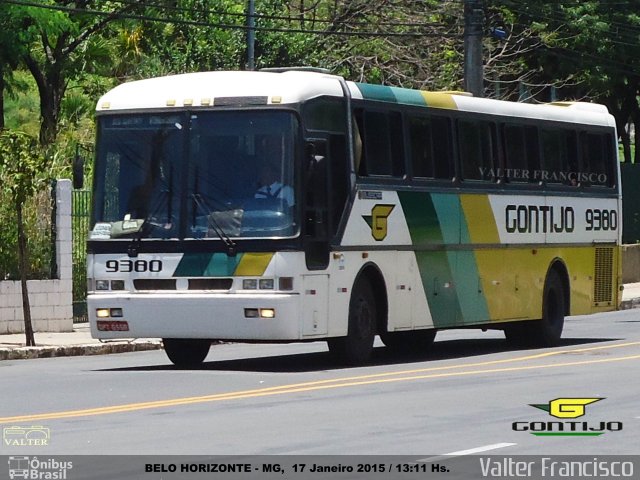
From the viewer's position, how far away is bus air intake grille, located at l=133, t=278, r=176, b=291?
18344 mm

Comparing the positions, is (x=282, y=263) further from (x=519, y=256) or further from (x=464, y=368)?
(x=519, y=256)

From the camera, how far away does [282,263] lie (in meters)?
17.9

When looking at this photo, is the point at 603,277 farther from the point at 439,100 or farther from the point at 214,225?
the point at 214,225

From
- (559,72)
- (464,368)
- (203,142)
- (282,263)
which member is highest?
(559,72)

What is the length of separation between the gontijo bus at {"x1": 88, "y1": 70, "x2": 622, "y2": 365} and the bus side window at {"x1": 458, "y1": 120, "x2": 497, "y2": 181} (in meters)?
0.06

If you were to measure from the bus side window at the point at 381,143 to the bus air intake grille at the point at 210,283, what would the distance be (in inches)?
90.3

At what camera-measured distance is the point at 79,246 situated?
2733cm

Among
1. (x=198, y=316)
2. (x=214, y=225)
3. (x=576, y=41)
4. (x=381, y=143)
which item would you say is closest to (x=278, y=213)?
(x=214, y=225)

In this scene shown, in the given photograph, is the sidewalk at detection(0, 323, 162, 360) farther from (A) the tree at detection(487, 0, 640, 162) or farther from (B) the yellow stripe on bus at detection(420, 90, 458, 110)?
(A) the tree at detection(487, 0, 640, 162)

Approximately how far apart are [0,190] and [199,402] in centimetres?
1188

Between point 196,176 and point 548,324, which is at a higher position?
point 196,176

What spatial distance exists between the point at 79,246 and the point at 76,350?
455 centimetres

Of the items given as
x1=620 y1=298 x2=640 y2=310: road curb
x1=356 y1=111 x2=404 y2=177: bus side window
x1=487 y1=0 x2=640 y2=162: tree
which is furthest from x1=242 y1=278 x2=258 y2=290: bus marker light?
x1=487 y1=0 x2=640 y2=162: tree
